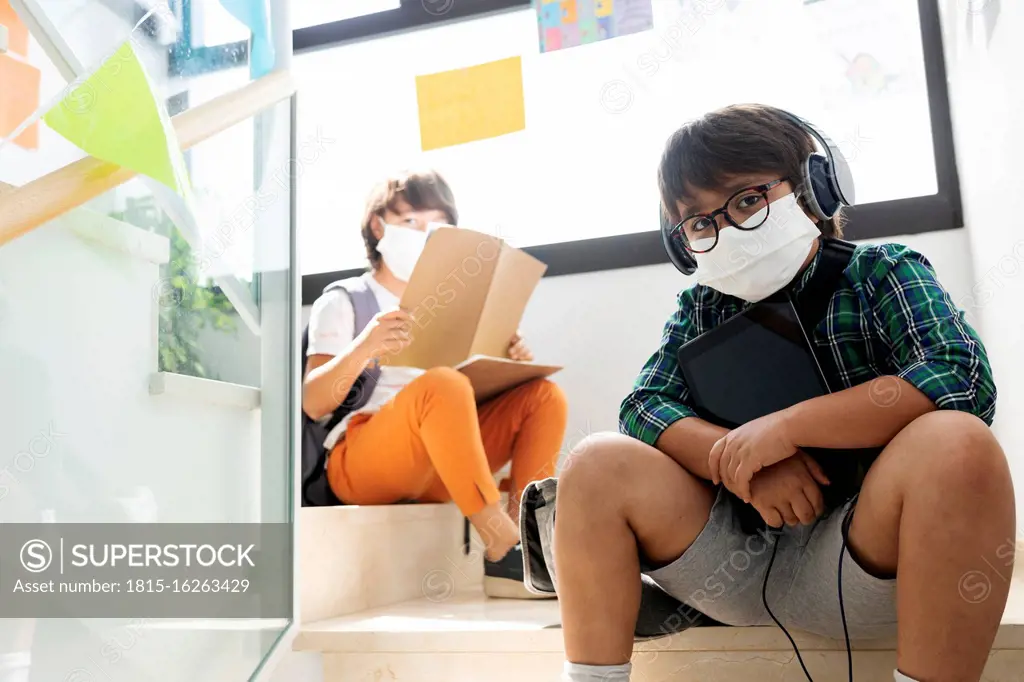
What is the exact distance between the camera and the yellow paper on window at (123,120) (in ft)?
1.83

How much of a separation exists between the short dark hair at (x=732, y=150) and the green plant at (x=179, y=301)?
46 cm

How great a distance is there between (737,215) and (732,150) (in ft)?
0.21

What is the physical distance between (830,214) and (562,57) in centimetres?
115

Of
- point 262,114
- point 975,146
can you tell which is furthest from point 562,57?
point 262,114

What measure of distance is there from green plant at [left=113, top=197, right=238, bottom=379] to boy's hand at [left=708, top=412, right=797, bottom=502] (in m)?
0.48

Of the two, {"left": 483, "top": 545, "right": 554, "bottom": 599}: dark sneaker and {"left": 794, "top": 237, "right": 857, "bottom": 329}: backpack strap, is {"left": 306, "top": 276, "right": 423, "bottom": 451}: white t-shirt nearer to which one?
{"left": 483, "top": 545, "right": 554, "bottom": 599}: dark sneaker

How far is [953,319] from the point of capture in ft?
2.23

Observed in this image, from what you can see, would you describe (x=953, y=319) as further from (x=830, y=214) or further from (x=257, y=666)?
(x=257, y=666)

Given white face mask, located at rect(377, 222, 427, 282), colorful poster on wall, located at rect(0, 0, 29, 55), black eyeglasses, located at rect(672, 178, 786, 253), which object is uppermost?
white face mask, located at rect(377, 222, 427, 282)

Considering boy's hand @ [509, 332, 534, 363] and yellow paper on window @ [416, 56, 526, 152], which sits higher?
yellow paper on window @ [416, 56, 526, 152]

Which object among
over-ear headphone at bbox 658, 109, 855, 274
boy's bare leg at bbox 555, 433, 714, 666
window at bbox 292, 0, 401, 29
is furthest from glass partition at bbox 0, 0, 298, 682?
window at bbox 292, 0, 401, 29

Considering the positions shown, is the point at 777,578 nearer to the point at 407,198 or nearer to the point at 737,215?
the point at 737,215

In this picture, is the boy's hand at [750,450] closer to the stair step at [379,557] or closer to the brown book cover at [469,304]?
the stair step at [379,557]

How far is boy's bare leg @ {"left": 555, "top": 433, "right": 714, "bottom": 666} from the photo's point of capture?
2.22ft
